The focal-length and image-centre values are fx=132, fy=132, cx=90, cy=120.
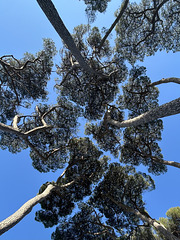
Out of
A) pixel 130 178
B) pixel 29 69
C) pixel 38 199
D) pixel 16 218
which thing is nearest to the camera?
pixel 16 218

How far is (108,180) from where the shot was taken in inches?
367

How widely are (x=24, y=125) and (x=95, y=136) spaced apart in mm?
5326

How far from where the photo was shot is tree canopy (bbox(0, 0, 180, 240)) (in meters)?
8.31

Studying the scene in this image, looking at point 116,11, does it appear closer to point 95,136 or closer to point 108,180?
point 95,136

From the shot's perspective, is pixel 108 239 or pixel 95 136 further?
pixel 95 136

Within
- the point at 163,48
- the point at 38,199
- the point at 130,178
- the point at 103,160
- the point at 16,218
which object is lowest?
the point at 16,218

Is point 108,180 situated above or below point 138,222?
above

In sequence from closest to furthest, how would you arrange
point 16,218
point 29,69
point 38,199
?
point 16,218 < point 38,199 < point 29,69

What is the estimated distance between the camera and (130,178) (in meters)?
9.01

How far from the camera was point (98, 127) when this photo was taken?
10.1m

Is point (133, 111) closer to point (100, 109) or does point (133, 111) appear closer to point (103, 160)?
point (100, 109)

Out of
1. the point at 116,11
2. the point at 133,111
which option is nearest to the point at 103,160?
the point at 133,111

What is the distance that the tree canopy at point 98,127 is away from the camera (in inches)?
327

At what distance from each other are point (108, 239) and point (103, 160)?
16.1 feet
